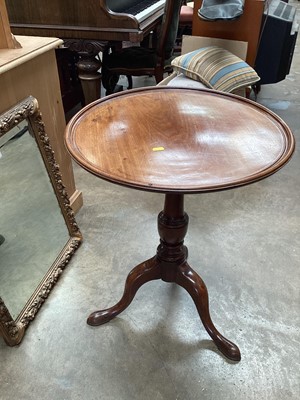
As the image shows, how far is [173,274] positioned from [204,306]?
15 cm

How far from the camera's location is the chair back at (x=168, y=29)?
2130mm

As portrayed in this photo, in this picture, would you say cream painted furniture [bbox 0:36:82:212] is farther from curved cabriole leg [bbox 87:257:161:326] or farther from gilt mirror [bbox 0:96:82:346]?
curved cabriole leg [bbox 87:257:161:326]

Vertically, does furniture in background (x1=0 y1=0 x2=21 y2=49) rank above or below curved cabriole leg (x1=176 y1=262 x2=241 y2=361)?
above

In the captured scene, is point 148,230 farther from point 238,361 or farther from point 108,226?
point 238,361

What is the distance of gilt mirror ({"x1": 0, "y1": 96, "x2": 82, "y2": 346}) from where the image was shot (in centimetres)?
122

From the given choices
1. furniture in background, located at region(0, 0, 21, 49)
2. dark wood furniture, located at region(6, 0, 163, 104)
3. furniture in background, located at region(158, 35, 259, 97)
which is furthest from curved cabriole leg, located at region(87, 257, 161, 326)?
dark wood furniture, located at region(6, 0, 163, 104)

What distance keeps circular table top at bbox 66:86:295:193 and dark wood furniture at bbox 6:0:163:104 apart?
36.4 inches

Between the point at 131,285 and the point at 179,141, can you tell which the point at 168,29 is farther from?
the point at 131,285

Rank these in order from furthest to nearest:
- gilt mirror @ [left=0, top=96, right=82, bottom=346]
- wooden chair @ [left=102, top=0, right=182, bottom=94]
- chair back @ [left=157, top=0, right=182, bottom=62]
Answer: wooden chair @ [left=102, top=0, right=182, bottom=94] < chair back @ [left=157, top=0, right=182, bottom=62] < gilt mirror @ [left=0, top=96, right=82, bottom=346]

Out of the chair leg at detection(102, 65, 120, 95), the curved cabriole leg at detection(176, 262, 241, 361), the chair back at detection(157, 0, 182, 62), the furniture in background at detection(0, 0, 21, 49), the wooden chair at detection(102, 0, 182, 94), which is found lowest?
the curved cabriole leg at detection(176, 262, 241, 361)

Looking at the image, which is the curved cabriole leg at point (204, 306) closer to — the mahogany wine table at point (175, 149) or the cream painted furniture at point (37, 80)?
the mahogany wine table at point (175, 149)

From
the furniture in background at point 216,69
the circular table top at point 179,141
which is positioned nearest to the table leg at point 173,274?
the circular table top at point 179,141

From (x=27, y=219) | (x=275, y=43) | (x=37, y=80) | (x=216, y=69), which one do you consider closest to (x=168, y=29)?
(x=216, y=69)

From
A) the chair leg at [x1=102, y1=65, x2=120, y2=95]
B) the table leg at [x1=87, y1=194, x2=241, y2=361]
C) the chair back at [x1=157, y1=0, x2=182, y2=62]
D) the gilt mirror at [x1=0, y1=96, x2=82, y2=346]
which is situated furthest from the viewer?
the chair leg at [x1=102, y1=65, x2=120, y2=95]
